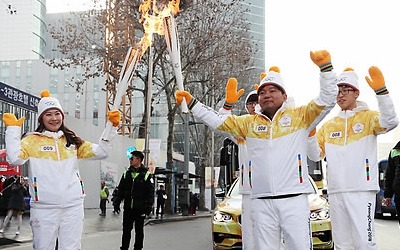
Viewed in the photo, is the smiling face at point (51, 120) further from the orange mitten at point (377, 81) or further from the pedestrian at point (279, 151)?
the orange mitten at point (377, 81)

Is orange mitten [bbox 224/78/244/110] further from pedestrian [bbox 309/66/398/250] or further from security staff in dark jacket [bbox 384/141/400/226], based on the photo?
security staff in dark jacket [bbox 384/141/400/226]

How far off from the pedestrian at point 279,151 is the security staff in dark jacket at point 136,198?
12.7 feet

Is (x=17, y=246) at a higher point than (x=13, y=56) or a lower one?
lower

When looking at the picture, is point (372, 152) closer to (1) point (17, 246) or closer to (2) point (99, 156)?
(2) point (99, 156)

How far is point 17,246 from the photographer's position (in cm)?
1087

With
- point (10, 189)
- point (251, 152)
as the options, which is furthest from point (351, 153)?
point (10, 189)

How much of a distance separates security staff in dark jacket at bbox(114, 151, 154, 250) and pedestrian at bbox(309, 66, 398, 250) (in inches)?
150

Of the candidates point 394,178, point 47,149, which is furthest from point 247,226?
point 47,149

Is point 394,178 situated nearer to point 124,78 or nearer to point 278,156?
point 278,156

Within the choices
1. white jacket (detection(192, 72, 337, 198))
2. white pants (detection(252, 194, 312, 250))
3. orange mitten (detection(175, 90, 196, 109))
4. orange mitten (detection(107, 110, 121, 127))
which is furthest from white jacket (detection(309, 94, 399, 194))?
orange mitten (detection(107, 110, 121, 127))

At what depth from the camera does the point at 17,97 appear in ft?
56.6

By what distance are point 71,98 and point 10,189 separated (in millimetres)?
49714

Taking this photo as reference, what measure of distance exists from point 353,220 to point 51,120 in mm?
3070

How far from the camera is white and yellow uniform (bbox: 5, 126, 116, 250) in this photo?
16.6 feet
